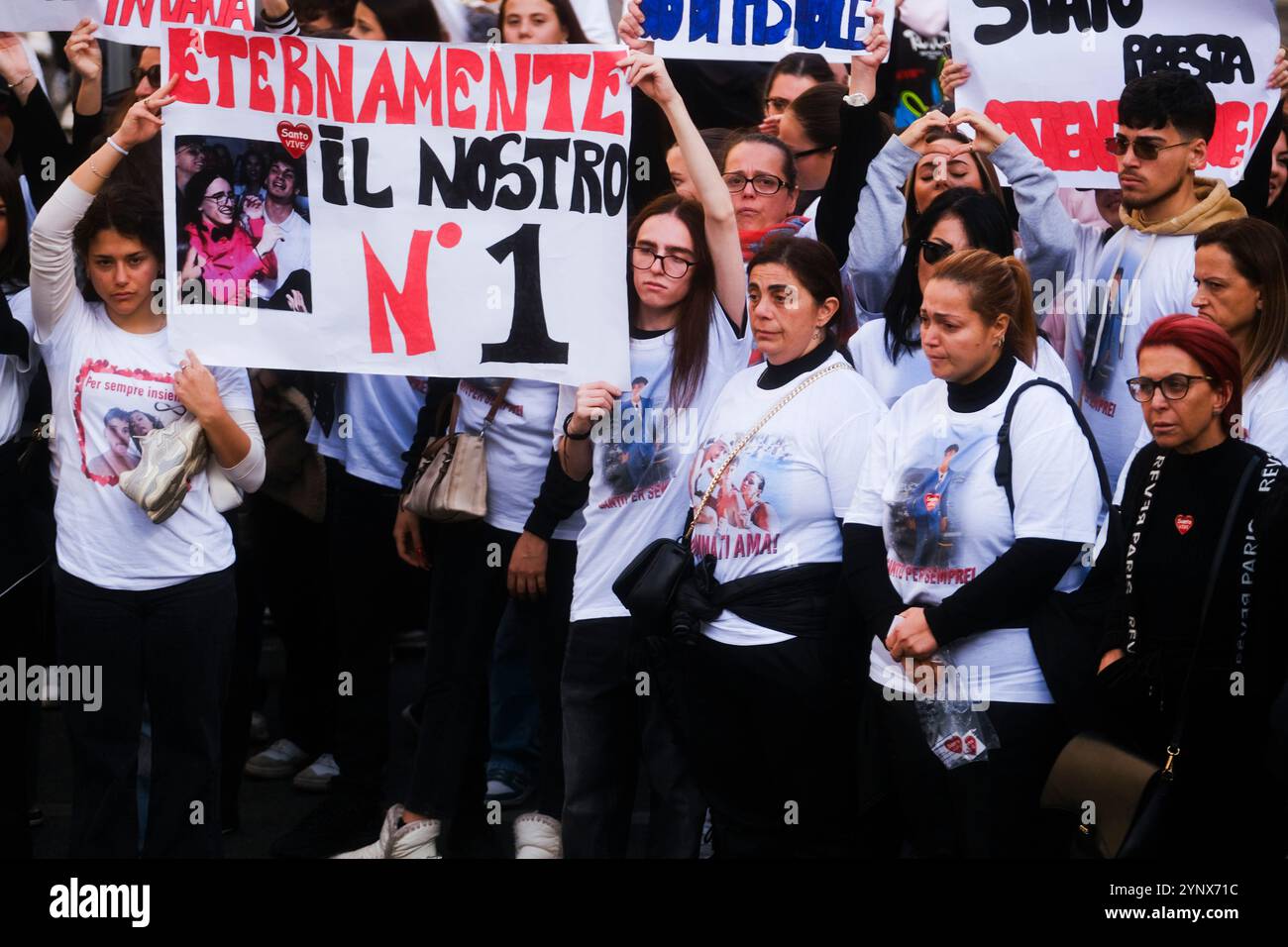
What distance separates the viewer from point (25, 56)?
18.1 ft

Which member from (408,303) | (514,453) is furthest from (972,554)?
(408,303)

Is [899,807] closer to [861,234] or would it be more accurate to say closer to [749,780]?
[749,780]

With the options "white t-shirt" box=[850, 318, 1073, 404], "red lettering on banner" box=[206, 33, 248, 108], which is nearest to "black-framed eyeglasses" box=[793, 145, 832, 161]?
"white t-shirt" box=[850, 318, 1073, 404]

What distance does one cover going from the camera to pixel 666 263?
497 cm

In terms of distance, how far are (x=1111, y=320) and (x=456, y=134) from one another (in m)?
1.93

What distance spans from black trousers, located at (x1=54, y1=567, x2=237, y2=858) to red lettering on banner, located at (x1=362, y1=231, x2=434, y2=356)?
0.83 m

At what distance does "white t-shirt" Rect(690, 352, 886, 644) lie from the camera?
15.2ft

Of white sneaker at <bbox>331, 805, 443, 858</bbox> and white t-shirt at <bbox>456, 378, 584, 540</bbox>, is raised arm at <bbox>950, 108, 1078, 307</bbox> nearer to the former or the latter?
white t-shirt at <bbox>456, 378, 584, 540</bbox>

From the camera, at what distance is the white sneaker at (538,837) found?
17.1 ft

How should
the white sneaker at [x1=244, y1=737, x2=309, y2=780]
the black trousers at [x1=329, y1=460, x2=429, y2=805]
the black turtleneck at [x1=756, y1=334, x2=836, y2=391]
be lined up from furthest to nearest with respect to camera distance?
1. the white sneaker at [x1=244, y1=737, x2=309, y2=780]
2. the black trousers at [x1=329, y1=460, x2=429, y2=805]
3. the black turtleneck at [x1=756, y1=334, x2=836, y2=391]

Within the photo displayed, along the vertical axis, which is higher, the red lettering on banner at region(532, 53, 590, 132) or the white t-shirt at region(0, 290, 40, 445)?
the red lettering on banner at region(532, 53, 590, 132)

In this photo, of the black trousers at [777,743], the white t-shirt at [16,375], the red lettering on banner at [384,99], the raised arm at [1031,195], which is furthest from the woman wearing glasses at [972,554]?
the white t-shirt at [16,375]

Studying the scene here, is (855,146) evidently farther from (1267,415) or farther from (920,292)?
(1267,415)
